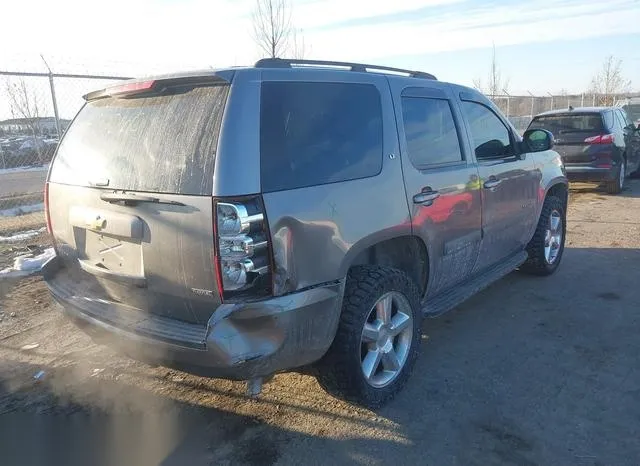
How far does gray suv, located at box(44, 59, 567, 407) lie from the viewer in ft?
8.31

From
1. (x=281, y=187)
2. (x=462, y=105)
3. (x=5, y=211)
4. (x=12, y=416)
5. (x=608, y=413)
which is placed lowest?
(x=608, y=413)

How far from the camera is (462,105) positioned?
14.1ft

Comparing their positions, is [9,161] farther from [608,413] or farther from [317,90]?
[608,413]

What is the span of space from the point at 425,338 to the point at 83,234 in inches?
105

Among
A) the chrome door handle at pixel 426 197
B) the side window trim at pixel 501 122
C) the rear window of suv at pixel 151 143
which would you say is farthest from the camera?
the side window trim at pixel 501 122

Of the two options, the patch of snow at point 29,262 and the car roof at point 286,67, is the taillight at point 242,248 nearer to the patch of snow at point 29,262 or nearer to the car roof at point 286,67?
the car roof at point 286,67

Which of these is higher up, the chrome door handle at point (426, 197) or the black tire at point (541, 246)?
the chrome door handle at point (426, 197)

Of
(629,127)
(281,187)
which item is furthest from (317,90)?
(629,127)

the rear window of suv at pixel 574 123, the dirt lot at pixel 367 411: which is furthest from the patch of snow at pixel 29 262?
the rear window of suv at pixel 574 123

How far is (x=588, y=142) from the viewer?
10758 mm

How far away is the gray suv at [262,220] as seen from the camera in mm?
2533

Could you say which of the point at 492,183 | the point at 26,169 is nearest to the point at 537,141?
the point at 492,183

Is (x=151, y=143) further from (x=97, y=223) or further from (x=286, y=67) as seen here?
(x=286, y=67)

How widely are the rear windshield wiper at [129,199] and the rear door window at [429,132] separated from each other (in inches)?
64.0
